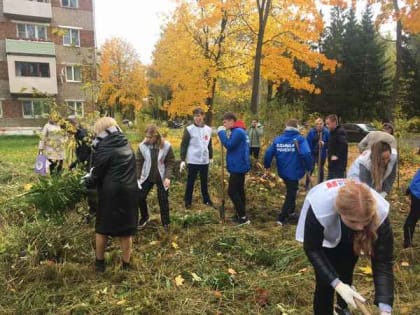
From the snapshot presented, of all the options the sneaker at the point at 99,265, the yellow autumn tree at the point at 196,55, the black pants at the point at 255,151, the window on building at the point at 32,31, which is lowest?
the sneaker at the point at 99,265

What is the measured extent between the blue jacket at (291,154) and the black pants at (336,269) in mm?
2988

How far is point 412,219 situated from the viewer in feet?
14.6

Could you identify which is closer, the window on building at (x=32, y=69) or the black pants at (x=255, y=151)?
the black pants at (x=255, y=151)

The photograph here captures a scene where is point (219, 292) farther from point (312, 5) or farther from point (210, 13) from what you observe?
point (210, 13)

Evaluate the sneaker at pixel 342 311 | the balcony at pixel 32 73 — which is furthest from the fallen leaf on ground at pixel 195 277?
the balcony at pixel 32 73

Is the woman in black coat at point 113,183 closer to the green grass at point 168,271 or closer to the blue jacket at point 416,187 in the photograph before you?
the green grass at point 168,271

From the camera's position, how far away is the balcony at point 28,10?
2639 cm

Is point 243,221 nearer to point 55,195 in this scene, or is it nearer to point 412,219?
point 412,219

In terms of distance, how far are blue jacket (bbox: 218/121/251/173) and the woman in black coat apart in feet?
6.88

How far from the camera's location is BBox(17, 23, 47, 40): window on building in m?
27.5

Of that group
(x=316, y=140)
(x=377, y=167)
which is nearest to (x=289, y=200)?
(x=377, y=167)

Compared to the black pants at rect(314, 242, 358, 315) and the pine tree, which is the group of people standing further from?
the pine tree

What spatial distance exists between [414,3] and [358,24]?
2016cm

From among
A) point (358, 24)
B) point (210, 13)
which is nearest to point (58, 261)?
point (210, 13)
